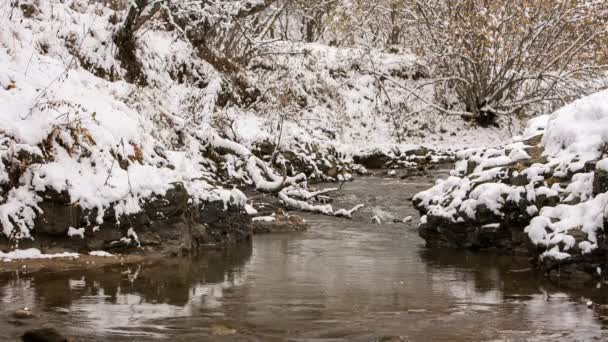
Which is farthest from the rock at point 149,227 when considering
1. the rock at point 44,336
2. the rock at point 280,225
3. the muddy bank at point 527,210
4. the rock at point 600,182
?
the rock at point 600,182

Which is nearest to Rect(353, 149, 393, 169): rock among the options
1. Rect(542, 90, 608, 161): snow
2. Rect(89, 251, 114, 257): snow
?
Rect(542, 90, 608, 161): snow

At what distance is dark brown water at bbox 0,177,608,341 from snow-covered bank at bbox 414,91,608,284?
39 centimetres

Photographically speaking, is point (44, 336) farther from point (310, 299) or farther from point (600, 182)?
point (600, 182)

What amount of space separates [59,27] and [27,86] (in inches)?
172

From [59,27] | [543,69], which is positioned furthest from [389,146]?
[59,27]

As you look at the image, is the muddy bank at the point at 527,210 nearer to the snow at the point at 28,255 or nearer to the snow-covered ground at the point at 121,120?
the snow-covered ground at the point at 121,120

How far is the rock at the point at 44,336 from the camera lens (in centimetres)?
486

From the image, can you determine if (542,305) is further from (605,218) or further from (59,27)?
(59,27)

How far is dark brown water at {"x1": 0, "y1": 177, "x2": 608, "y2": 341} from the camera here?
5.54m

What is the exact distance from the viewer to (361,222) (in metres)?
12.9

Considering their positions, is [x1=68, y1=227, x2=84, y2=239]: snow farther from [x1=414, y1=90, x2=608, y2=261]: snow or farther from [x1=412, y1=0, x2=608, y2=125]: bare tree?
[x1=412, y1=0, x2=608, y2=125]: bare tree

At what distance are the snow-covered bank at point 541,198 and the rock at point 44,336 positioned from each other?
5.40 m

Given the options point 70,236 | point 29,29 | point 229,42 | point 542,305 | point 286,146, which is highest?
point 229,42

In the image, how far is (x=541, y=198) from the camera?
30.2 feet
